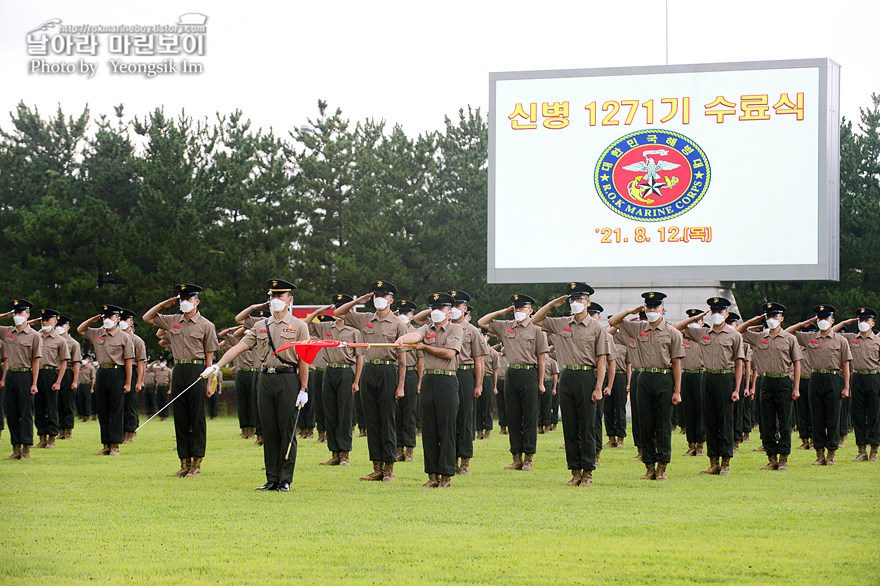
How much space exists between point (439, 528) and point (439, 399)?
260 centimetres

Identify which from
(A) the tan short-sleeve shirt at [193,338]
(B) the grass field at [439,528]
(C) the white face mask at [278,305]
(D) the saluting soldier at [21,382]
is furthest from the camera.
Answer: (D) the saluting soldier at [21,382]

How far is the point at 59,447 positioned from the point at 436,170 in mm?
27420

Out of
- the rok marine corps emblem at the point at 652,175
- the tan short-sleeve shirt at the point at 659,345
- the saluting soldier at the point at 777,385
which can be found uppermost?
the rok marine corps emblem at the point at 652,175

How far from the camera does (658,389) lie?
1116 cm

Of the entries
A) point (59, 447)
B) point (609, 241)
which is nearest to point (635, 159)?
point (609, 241)

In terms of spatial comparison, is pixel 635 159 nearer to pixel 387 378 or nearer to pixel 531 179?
pixel 531 179

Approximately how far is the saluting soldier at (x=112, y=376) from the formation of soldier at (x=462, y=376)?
19 millimetres

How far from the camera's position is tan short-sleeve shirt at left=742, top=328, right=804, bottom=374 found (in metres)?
12.8

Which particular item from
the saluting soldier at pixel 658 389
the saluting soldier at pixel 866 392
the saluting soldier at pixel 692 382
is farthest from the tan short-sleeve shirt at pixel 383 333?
the saluting soldier at pixel 866 392

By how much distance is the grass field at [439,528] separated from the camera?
20.6ft

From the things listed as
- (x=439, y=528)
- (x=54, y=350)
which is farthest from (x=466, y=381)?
(x=54, y=350)

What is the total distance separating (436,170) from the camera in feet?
137

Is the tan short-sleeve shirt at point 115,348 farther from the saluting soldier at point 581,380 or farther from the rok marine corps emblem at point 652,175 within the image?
the rok marine corps emblem at point 652,175

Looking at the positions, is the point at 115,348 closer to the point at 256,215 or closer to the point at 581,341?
the point at 581,341
